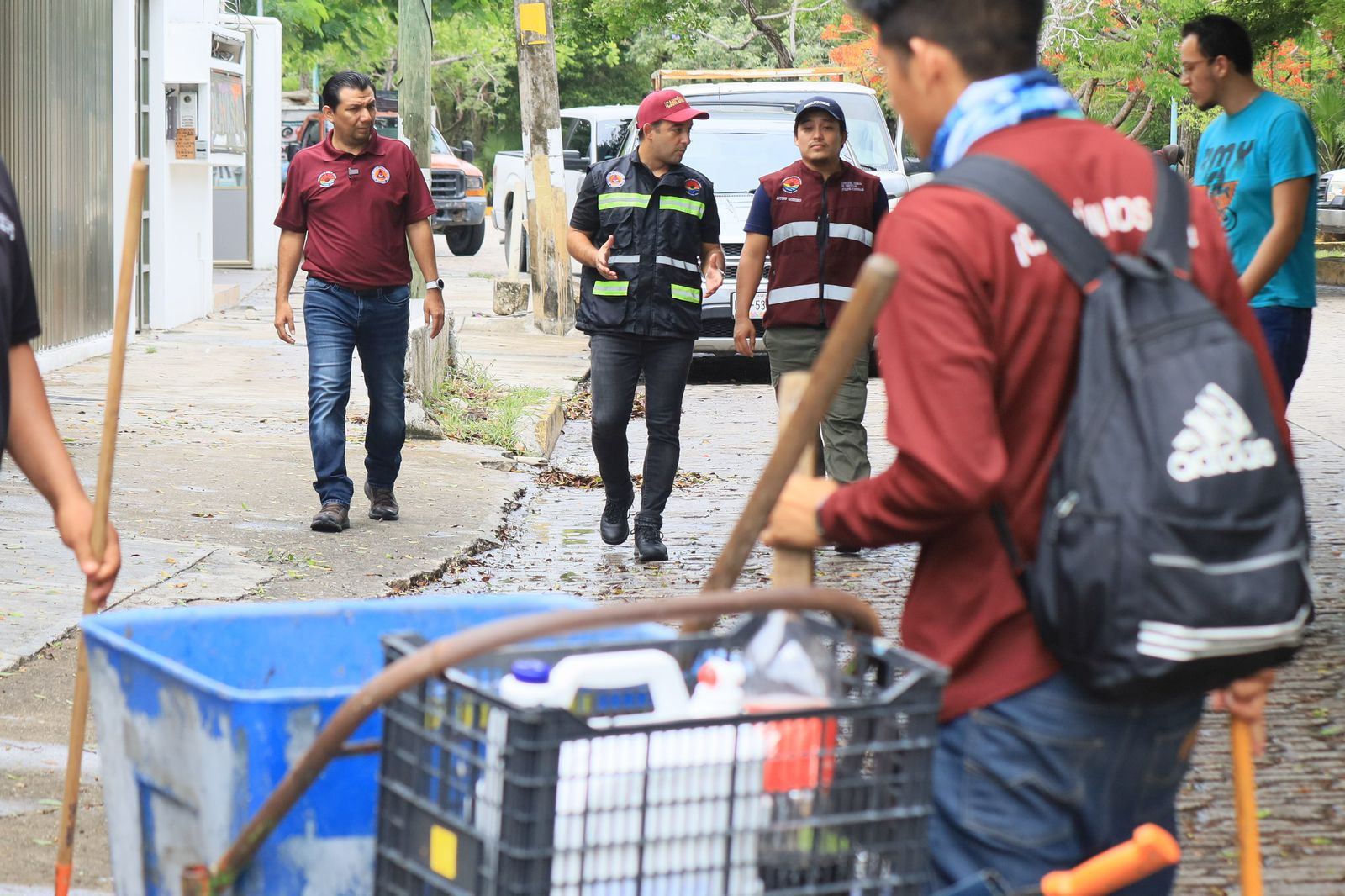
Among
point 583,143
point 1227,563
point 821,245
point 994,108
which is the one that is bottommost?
point 1227,563

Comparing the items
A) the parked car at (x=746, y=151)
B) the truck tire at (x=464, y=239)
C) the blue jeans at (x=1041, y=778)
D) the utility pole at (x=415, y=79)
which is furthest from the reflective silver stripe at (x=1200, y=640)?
the truck tire at (x=464, y=239)

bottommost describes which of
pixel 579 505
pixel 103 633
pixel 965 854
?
pixel 579 505

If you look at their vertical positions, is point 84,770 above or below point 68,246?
below

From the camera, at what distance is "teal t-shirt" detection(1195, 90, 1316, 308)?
5.88 metres

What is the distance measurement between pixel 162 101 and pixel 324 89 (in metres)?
8.55

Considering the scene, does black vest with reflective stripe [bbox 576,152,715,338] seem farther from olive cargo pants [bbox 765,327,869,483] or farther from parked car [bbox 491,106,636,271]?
parked car [bbox 491,106,636,271]

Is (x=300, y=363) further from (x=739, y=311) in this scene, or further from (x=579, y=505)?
(x=739, y=311)

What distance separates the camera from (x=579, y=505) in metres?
9.27

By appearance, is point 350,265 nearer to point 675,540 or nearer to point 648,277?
point 648,277

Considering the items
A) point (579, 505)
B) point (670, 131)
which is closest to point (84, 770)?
point (670, 131)

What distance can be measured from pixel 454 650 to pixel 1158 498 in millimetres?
827

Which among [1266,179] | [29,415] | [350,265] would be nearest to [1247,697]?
[29,415]

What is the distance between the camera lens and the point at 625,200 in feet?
24.9

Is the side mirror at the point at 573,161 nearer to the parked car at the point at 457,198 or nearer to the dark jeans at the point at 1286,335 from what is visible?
the parked car at the point at 457,198
